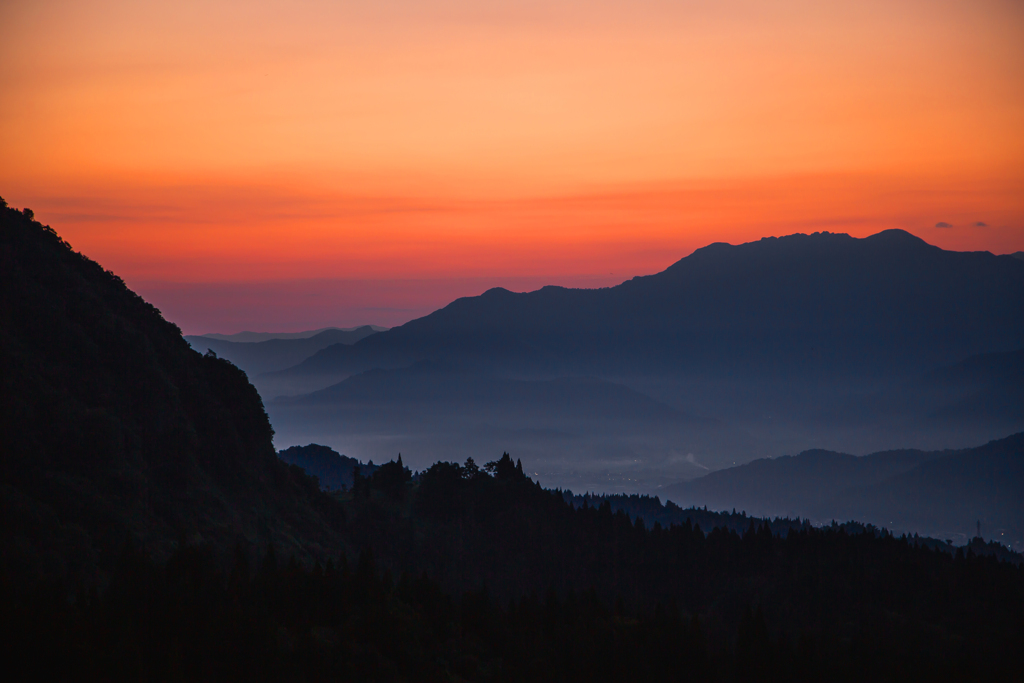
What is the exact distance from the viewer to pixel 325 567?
4257 inches

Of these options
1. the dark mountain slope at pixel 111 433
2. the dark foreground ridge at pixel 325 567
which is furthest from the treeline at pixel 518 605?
the dark mountain slope at pixel 111 433

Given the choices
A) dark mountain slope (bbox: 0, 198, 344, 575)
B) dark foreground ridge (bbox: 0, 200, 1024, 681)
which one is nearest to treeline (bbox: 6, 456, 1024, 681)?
dark foreground ridge (bbox: 0, 200, 1024, 681)

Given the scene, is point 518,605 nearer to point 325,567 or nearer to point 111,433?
point 325,567

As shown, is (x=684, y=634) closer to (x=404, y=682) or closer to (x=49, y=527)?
(x=404, y=682)

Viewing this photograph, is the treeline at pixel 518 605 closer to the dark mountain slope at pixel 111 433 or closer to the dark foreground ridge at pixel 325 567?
the dark foreground ridge at pixel 325 567

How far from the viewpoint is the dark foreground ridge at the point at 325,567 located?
77125mm

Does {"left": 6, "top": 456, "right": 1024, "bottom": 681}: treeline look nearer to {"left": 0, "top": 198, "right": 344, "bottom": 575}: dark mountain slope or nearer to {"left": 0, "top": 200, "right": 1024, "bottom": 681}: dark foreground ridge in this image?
{"left": 0, "top": 200, "right": 1024, "bottom": 681}: dark foreground ridge

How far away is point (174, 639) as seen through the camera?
7206cm

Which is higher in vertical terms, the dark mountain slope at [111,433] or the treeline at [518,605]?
the dark mountain slope at [111,433]

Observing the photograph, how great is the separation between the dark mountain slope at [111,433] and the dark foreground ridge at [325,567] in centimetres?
30

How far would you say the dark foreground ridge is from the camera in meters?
77.1

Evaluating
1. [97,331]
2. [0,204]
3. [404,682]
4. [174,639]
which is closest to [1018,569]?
[404,682]

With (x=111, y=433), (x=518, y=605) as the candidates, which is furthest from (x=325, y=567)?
(x=111, y=433)

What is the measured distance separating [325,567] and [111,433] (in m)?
28.4
